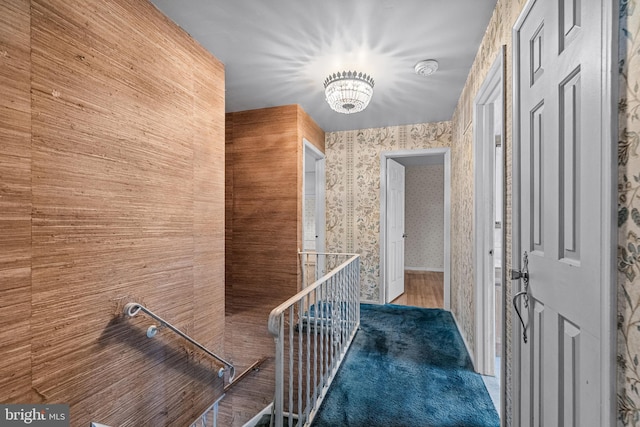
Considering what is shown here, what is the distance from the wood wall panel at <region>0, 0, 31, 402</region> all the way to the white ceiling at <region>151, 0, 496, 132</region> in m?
0.86

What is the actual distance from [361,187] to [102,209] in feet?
10.4

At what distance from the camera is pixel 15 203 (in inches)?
43.9

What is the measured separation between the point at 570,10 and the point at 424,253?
5.99m

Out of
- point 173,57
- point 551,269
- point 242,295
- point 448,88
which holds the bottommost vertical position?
point 242,295

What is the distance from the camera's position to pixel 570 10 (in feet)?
3.04

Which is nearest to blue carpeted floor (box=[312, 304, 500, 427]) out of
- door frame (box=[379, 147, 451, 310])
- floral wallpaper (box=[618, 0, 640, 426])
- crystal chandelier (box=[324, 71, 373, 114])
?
door frame (box=[379, 147, 451, 310])

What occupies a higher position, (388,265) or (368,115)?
(368,115)

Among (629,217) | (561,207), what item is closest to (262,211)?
(561,207)

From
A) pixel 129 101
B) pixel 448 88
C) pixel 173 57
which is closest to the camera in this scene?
pixel 129 101

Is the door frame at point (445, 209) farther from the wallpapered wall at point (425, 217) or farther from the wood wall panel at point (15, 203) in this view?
the wood wall panel at point (15, 203)

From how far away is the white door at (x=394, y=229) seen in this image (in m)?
4.07

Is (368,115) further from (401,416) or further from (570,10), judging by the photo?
(401,416)

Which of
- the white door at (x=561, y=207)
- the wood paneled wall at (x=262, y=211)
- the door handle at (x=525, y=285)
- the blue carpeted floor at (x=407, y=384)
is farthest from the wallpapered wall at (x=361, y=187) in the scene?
the door handle at (x=525, y=285)

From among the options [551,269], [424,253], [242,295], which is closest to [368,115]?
[242,295]
